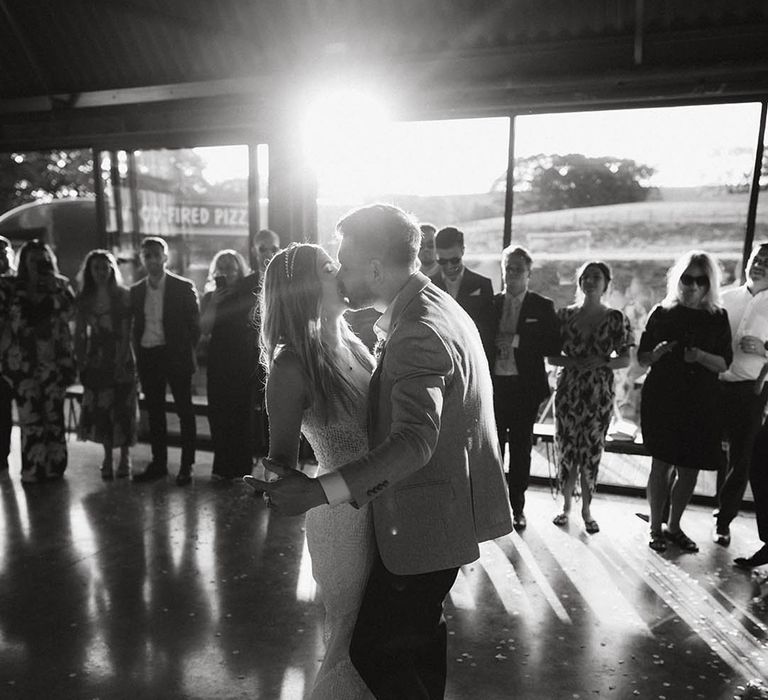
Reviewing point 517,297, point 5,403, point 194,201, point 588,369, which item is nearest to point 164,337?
point 5,403

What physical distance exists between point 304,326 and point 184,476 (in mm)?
3961

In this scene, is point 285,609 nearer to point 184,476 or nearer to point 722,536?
point 184,476

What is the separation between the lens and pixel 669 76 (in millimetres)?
4863

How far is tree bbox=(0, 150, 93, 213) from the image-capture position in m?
7.96

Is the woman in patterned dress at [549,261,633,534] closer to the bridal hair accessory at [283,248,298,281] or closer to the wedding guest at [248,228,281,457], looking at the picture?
the wedding guest at [248,228,281,457]

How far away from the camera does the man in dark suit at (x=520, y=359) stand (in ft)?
15.5

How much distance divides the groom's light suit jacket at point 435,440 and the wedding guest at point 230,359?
369 cm

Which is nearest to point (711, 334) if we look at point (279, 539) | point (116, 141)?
point (279, 539)

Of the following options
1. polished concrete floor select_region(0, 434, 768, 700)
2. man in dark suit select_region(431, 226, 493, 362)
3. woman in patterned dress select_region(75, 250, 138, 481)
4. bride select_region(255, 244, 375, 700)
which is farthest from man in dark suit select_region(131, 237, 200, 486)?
bride select_region(255, 244, 375, 700)

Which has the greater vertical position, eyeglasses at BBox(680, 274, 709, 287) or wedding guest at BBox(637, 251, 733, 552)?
eyeglasses at BBox(680, 274, 709, 287)

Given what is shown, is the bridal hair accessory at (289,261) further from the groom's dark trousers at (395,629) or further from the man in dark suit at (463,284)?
the man in dark suit at (463,284)

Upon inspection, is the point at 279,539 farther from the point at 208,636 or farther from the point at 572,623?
the point at 572,623

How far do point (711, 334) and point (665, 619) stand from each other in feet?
5.57

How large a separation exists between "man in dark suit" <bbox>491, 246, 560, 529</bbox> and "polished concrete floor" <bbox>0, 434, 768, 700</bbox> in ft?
1.49
